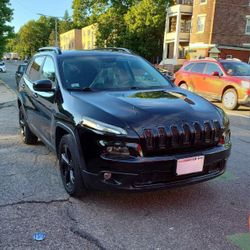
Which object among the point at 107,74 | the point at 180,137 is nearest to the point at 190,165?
the point at 180,137

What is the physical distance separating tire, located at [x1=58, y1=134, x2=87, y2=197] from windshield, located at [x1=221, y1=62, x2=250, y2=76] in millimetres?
8688

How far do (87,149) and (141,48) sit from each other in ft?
135

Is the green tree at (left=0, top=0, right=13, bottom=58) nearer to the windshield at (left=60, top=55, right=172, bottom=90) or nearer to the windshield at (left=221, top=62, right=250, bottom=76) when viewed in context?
the windshield at (left=221, top=62, right=250, bottom=76)

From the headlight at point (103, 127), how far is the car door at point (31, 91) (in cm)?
192

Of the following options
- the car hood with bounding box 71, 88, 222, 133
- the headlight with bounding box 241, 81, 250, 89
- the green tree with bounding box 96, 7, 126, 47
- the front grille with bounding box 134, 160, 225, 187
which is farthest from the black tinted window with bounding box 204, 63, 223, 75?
the green tree with bounding box 96, 7, 126, 47

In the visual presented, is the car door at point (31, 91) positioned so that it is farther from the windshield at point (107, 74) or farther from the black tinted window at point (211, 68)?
the black tinted window at point (211, 68)

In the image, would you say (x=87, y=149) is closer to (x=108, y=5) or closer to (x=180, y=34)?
(x=180, y=34)

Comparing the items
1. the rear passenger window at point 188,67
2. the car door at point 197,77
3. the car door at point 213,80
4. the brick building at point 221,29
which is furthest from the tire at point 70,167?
the brick building at point 221,29

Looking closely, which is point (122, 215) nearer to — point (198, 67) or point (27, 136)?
point (27, 136)

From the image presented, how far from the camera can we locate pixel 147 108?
11.4ft

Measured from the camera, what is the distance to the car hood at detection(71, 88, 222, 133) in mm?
3279

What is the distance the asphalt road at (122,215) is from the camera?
300cm

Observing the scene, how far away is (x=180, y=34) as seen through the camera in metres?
38.9

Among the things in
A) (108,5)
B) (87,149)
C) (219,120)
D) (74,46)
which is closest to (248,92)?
(219,120)
